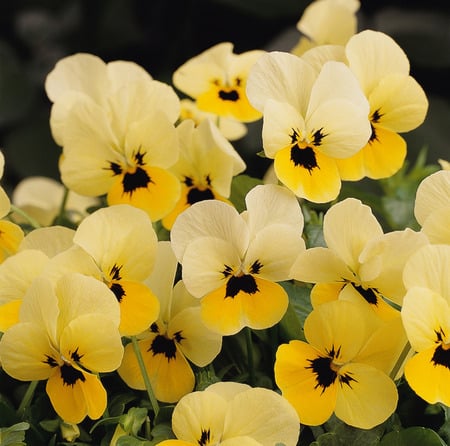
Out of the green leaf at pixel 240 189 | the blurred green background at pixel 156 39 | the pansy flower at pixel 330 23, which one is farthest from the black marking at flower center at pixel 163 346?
the blurred green background at pixel 156 39

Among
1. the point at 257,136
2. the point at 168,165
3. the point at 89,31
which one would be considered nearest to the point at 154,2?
the point at 89,31

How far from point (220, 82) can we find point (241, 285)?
198 millimetres

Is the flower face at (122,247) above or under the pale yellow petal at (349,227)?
under

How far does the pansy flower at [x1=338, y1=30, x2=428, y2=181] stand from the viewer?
1.54 feet

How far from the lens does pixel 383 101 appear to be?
0.47m

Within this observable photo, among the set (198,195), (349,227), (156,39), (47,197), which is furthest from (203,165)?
(156,39)

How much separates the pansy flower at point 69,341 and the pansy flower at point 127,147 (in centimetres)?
9

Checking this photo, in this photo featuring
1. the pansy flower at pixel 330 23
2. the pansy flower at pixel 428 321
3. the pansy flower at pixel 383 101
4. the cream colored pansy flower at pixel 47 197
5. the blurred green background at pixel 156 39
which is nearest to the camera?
the pansy flower at pixel 428 321

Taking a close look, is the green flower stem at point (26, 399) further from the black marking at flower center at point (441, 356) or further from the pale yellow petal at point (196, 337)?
the black marking at flower center at point (441, 356)

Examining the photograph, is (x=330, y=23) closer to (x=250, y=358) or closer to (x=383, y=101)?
(x=383, y=101)

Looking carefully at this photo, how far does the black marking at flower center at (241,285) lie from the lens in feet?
1.38

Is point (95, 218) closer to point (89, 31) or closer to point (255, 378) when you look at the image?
point (255, 378)

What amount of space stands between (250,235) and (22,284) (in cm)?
10

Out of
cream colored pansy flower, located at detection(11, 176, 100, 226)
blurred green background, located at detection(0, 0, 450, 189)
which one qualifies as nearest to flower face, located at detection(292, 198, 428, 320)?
cream colored pansy flower, located at detection(11, 176, 100, 226)
